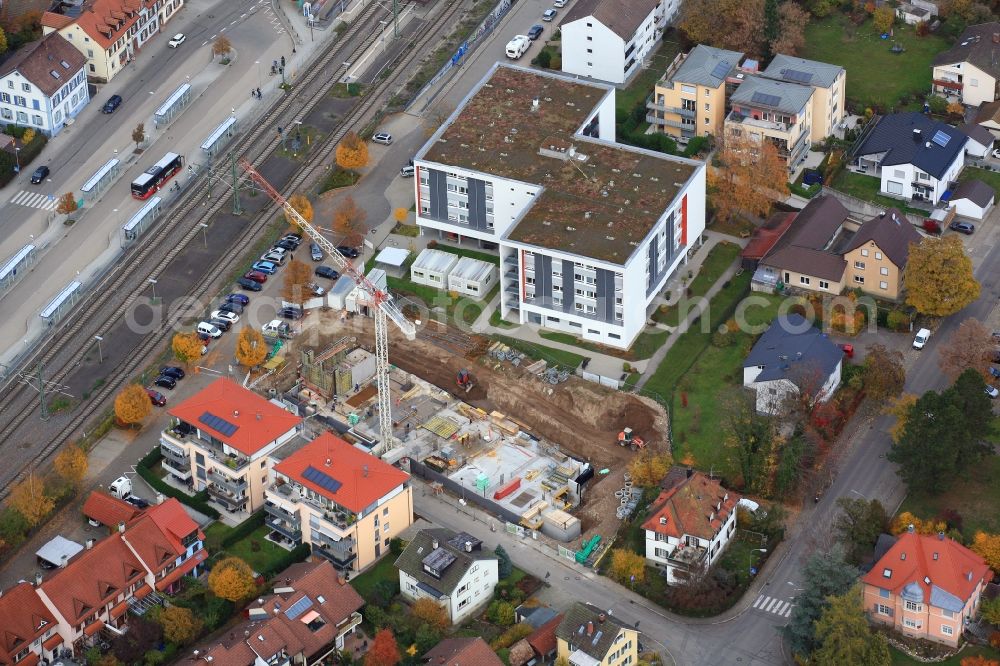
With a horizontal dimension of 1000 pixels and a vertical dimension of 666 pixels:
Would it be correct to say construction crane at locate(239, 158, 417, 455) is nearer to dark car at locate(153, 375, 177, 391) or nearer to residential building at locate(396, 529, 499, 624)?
residential building at locate(396, 529, 499, 624)

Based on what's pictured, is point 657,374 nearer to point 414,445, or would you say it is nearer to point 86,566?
point 414,445

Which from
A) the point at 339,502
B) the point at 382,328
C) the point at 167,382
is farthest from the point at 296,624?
the point at 167,382

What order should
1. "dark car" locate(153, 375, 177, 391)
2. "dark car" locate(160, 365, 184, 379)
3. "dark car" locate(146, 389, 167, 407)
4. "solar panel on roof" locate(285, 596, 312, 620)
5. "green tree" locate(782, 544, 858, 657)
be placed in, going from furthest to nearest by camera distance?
1. "dark car" locate(160, 365, 184, 379)
2. "dark car" locate(153, 375, 177, 391)
3. "dark car" locate(146, 389, 167, 407)
4. "solar panel on roof" locate(285, 596, 312, 620)
5. "green tree" locate(782, 544, 858, 657)

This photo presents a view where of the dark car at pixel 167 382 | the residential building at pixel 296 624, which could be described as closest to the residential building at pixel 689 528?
the residential building at pixel 296 624

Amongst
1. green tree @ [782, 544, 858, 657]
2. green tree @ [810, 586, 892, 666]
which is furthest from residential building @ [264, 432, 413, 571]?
green tree @ [810, 586, 892, 666]

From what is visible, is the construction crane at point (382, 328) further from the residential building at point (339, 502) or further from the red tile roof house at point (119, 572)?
the red tile roof house at point (119, 572)

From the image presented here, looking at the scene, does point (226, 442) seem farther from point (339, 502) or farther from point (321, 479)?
point (339, 502)

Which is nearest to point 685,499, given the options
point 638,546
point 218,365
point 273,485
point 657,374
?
point 638,546
